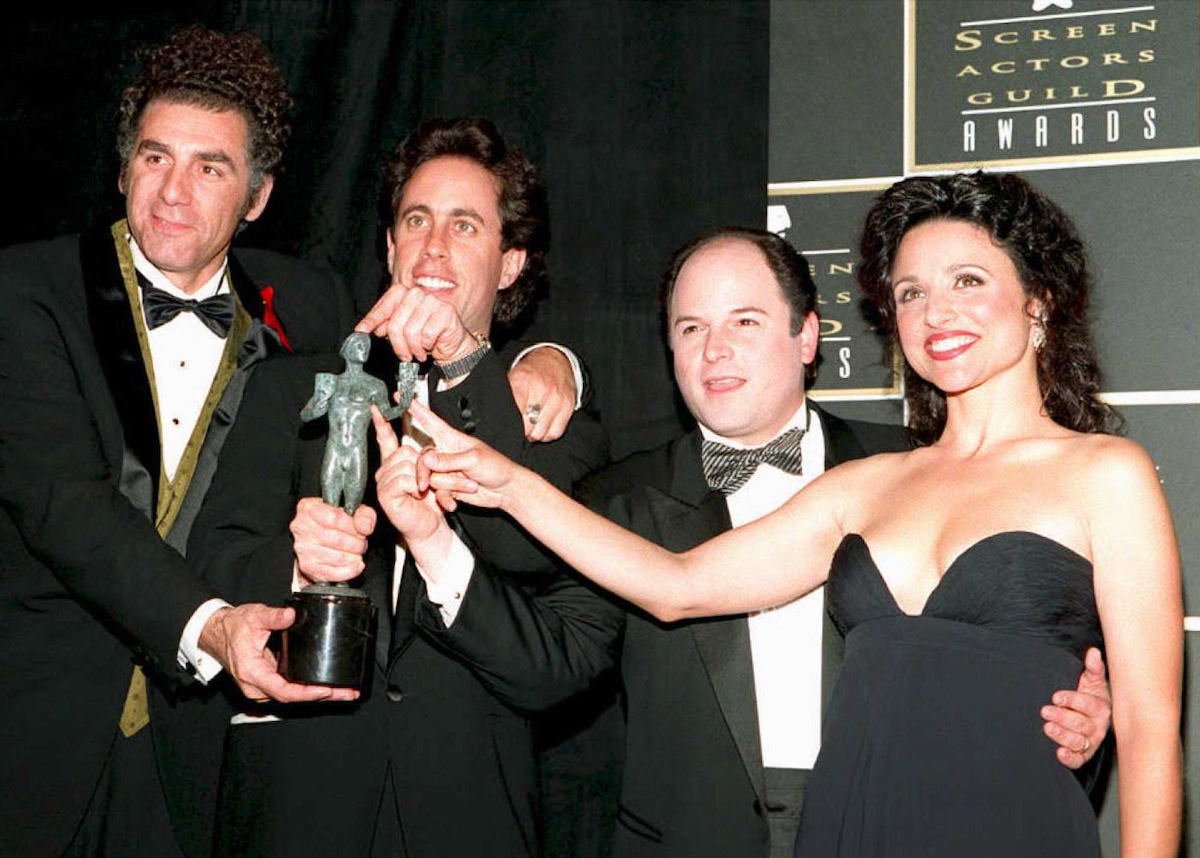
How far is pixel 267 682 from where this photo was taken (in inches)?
105

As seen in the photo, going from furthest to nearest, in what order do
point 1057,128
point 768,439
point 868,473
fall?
point 1057,128, point 768,439, point 868,473

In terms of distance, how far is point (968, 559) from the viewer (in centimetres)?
254

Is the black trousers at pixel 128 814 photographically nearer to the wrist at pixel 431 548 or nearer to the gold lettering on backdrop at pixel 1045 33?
the wrist at pixel 431 548

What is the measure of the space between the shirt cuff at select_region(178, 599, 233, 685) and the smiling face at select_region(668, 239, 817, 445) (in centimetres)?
111

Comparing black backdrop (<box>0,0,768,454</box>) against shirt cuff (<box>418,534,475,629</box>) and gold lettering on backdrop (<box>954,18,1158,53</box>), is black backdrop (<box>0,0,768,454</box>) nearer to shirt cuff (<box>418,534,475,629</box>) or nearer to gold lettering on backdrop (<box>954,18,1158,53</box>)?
gold lettering on backdrop (<box>954,18,1158,53</box>)

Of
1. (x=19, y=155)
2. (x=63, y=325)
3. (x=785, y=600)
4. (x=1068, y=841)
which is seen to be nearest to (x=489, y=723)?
(x=785, y=600)

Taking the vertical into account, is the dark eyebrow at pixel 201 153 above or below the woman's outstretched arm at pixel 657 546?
above

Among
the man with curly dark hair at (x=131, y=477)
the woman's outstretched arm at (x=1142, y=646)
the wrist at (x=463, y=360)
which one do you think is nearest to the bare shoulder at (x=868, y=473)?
the woman's outstretched arm at (x=1142, y=646)

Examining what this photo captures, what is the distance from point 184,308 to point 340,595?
44.6 inches

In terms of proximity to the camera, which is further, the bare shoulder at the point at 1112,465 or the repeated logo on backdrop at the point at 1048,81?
the repeated logo on backdrop at the point at 1048,81

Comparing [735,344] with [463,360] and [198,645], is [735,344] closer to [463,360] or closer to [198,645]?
[463,360]

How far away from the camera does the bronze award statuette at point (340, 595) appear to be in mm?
2451

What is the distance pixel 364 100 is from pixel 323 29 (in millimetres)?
273

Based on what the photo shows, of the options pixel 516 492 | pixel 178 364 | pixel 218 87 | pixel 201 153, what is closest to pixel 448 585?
pixel 516 492
